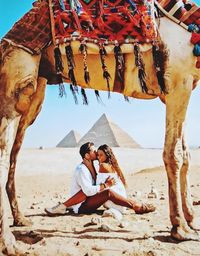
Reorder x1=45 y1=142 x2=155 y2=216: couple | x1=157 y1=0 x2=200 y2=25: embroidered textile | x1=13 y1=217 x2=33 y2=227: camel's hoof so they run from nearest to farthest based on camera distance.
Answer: x1=157 y1=0 x2=200 y2=25: embroidered textile → x1=13 y1=217 x2=33 y2=227: camel's hoof → x1=45 y1=142 x2=155 y2=216: couple

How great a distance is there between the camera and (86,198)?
652cm

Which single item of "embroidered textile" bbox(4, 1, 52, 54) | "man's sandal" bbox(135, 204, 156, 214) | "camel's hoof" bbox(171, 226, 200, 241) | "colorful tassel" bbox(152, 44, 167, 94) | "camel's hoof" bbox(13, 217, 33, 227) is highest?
"embroidered textile" bbox(4, 1, 52, 54)

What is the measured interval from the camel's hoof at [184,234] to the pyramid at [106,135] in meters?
70.6

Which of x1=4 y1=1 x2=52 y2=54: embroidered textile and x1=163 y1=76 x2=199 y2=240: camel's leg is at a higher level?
x1=4 y1=1 x2=52 y2=54: embroidered textile

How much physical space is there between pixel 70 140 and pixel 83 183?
251 feet

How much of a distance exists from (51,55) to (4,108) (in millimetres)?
836

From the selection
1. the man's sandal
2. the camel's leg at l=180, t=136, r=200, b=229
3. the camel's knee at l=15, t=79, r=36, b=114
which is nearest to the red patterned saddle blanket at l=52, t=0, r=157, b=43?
the camel's knee at l=15, t=79, r=36, b=114

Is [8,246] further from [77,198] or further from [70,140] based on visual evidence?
[70,140]

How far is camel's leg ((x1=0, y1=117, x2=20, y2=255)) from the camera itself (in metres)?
3.85

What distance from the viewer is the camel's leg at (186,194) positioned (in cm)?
481

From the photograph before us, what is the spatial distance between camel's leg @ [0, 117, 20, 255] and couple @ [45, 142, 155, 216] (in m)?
2.19

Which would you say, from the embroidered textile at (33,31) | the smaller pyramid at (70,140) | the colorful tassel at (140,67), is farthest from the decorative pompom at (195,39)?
the smaller pyramid at (70,140)

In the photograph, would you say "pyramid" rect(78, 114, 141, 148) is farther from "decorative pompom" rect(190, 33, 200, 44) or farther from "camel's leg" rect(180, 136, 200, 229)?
"decorative pompom" rect(190, 33, 200, 44)

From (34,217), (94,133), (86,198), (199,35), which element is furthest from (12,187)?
(94,133)
